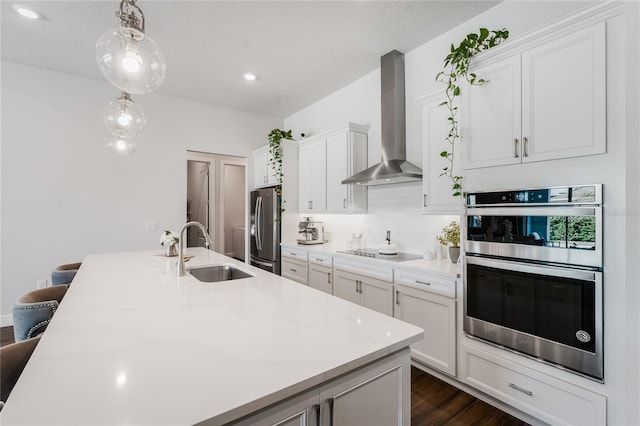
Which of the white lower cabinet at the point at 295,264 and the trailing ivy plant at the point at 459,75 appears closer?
the trailing ivy plant at the point at 459,75

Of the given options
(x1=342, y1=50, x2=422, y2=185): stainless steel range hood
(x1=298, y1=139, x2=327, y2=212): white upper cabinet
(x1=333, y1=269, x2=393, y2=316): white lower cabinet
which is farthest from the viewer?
(x1=298, y1=139, x2=327, y2=212): white upper cabinet

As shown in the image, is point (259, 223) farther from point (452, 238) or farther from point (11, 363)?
point (11, 363)

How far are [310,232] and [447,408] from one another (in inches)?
102

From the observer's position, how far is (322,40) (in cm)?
292

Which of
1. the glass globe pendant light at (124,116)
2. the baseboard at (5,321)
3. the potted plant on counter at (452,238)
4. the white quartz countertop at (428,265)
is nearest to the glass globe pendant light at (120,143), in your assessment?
the glass globe pendant light at (124,116)

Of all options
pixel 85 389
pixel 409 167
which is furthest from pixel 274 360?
pixel 409 167

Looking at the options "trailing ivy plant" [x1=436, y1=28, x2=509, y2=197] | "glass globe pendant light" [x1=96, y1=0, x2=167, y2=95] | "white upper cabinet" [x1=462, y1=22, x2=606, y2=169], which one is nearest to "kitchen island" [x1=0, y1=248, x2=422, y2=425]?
"glass globe pendant light" [x1=96, y1=0, x2=167, y2=95]

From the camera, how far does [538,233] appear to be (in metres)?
1.75

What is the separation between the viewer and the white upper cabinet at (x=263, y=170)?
4.56 metres

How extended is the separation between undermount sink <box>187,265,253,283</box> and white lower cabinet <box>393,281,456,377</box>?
4.53ft

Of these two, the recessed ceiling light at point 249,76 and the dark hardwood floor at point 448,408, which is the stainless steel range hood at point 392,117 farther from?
the dark hardwood floor at point 448,408

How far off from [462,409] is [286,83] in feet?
12.6

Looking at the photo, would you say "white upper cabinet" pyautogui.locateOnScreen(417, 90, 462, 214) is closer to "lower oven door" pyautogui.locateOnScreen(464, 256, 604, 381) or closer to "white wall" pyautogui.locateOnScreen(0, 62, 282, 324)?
"lower oven door" pyautogui.locateOnScreen(464, 256, 604, 381)

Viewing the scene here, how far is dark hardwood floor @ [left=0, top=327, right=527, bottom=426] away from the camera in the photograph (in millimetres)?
1896
